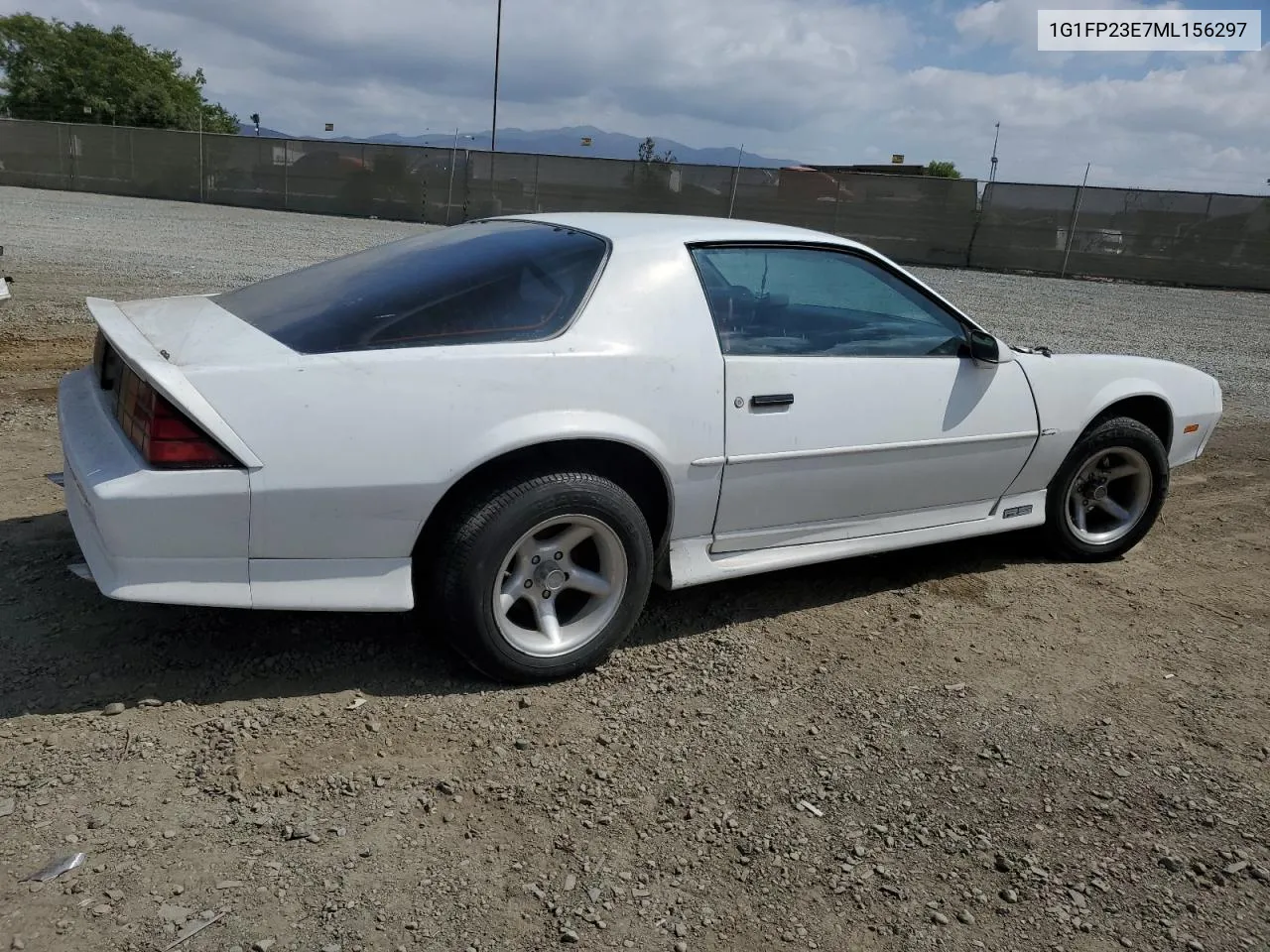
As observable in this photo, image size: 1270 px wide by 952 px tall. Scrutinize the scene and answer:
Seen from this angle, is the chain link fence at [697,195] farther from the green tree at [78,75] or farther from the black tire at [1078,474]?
the green tree at [78,75]

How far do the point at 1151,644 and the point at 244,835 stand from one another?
3.23 m

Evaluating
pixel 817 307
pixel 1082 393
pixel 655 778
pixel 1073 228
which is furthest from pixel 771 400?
pixel 1073 228

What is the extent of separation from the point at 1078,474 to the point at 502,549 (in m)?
2.78

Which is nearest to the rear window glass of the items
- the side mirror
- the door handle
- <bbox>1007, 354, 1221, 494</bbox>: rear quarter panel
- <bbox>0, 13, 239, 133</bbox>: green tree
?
the door handle

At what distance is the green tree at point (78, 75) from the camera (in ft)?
185

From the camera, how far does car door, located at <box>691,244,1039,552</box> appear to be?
335 centimetres

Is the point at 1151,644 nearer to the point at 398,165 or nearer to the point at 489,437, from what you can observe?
the point at 489,437

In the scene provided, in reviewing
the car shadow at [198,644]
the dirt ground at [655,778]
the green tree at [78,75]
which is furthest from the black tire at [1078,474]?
the green tree at [78,75]

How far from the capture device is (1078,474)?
172 inches

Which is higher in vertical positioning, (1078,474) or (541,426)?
(541,426)

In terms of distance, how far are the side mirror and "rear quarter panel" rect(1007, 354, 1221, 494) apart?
0.28m

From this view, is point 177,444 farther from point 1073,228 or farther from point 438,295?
point 1073,228

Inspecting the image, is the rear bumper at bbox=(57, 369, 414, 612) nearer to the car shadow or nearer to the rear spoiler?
the rear spoiler

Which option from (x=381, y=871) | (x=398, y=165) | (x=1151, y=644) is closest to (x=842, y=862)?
(x=381, y=871)
